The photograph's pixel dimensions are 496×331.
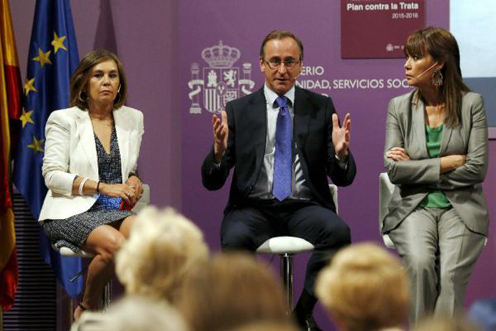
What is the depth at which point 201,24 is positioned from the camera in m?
5.75

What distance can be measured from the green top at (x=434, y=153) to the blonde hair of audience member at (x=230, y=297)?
316 centimetres

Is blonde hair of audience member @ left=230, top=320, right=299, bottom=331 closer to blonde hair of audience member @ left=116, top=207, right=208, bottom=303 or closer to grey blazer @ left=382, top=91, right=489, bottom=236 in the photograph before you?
blonde hair of audience member @ left=116, top=207, right=208, bottom=303

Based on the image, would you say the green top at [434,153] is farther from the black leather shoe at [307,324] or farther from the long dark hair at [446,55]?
the black leather shoe at [307,324]

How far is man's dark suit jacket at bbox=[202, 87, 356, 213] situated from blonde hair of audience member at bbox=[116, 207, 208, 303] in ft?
8.59

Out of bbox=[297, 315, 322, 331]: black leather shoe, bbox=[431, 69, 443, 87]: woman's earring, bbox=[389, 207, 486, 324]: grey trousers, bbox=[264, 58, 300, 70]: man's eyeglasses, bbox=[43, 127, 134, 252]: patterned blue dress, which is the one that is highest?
bbox=[264, 58, 300, 70]: man's eyeglasses

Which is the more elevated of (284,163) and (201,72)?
(201,72)

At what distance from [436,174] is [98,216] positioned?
1830 mm

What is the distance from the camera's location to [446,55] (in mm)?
4684

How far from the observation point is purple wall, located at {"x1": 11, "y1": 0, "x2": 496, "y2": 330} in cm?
564

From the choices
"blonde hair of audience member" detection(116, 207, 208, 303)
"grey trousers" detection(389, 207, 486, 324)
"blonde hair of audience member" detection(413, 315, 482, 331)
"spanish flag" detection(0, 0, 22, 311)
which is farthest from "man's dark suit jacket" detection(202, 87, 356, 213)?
"blonde hair of audience member" detection(413, 315, 482, 331)

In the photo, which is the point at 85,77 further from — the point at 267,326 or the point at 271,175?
the point at 267,326

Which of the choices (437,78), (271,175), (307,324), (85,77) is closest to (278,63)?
(271,175)

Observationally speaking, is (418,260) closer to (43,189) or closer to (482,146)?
A: (482,146)

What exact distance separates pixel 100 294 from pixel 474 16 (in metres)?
2.96
